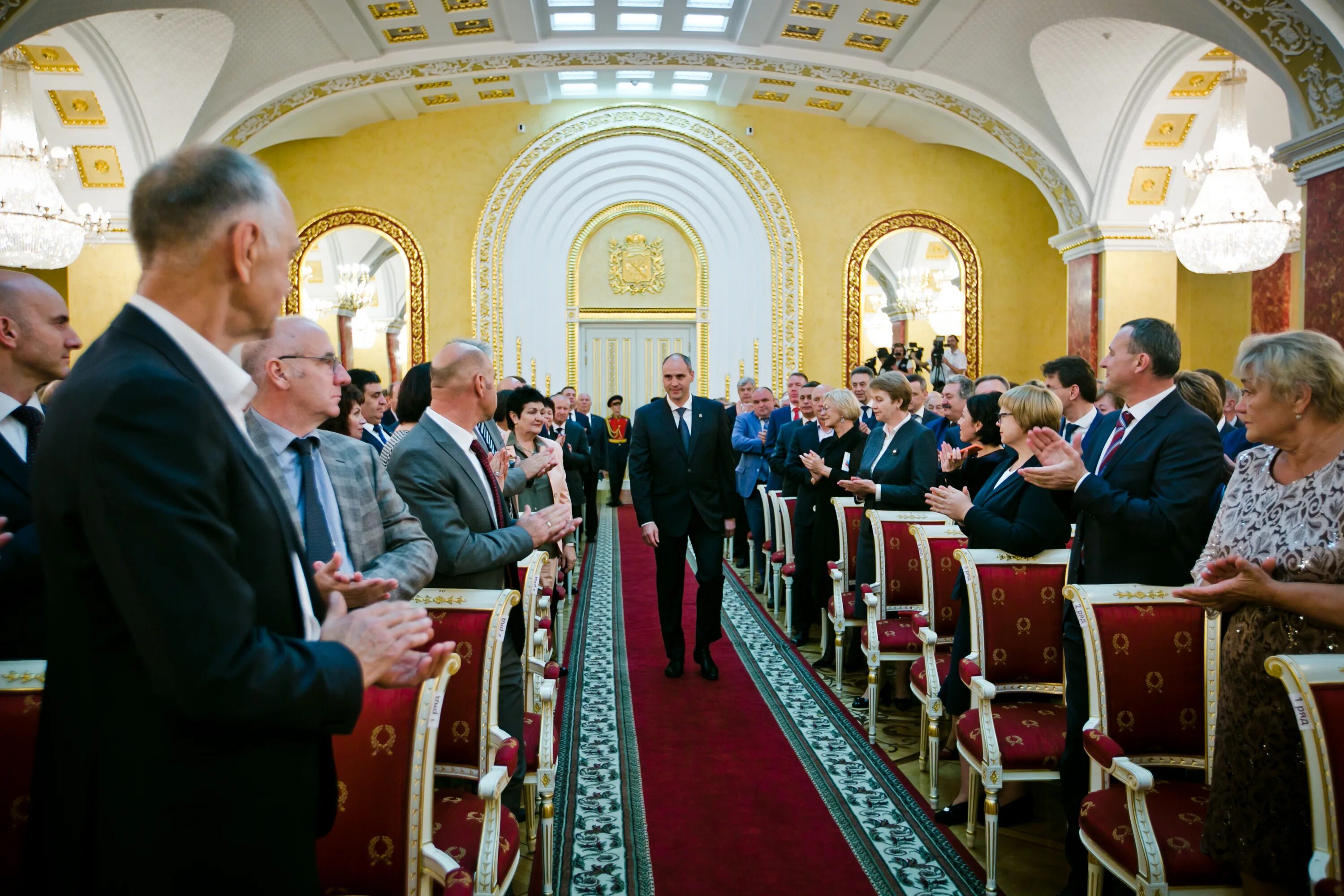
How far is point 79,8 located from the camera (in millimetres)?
6625

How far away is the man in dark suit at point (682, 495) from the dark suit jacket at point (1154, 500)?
245 cm

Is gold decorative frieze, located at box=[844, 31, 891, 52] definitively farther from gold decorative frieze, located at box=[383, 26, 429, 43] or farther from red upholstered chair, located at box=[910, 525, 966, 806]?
red upholstered chair, located at box=[910, 525, 966, 806]

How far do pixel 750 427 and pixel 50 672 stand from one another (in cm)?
738

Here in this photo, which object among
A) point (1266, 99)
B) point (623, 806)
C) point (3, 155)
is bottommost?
point (623, 806)

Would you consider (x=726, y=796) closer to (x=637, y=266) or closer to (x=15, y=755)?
(x=15, y=755)

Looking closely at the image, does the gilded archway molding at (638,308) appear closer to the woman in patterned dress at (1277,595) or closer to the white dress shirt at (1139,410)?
the white dress shirt at (1139,410)

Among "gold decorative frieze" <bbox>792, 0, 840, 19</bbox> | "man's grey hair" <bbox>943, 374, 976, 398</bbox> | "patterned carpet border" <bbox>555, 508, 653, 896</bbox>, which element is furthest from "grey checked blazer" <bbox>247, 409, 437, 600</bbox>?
"gold decorative frieze" <bbox>792, 0, 840, 19</bbox>

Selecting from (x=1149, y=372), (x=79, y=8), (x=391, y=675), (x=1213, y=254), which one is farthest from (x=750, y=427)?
(x=391, y=675)

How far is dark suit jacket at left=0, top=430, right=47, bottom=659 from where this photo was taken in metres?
1.78

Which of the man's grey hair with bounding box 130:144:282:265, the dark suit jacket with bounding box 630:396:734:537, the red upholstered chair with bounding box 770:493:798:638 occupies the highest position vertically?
the man's grey hair with bounding box 130:144:282:265

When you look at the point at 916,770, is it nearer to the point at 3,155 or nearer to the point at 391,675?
the point at 391,675

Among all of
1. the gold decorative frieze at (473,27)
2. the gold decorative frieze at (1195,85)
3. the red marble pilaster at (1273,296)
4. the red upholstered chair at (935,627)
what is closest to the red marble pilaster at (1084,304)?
the gold decorative frieze at (1195,85)

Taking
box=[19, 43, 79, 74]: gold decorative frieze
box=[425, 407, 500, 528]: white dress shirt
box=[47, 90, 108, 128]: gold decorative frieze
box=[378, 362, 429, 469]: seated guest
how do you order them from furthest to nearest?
box=[47, 90, 108, 128]: gold decorative frieze
box=[19, 43, 79, 74]: gold decorative frieze
box=[378, 362, 429, 469]: seated guest
box=[425, 407, 500, 528]: white dress shirt

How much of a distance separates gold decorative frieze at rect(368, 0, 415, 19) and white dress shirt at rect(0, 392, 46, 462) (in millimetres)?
8604
